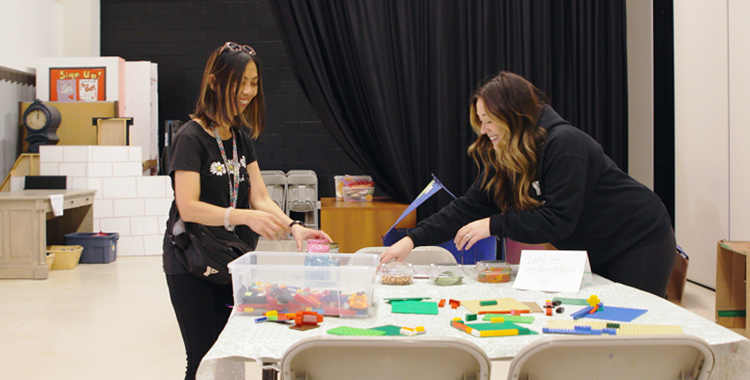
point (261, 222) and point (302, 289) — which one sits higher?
point (261, 222)

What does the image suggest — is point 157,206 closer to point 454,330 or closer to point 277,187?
point 277,187

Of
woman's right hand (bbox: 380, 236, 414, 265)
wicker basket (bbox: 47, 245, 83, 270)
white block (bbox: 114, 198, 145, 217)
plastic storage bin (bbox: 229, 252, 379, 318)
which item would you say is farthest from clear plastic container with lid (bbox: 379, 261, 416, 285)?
white block (bbox: 114, 198, 145, 217)

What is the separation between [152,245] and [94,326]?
2788 millimetres

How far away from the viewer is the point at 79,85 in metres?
6.60

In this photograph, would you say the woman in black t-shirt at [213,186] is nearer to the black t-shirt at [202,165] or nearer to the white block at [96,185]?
the black t-shirt at [202,165]

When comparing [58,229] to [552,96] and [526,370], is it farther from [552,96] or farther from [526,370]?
[526,370]

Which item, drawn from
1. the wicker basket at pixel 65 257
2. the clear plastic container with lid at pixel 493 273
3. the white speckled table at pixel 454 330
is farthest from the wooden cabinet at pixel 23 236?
the clear plastic container with lid at pixel 493 273

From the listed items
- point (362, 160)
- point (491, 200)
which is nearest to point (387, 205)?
point (362, 160)

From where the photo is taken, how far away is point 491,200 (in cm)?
222

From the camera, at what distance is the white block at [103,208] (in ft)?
20.6

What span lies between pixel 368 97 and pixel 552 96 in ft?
4.08

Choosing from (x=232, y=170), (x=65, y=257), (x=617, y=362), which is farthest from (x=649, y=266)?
(x=65, y=257)

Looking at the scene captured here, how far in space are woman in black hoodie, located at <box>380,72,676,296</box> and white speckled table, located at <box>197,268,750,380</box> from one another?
0.72ft

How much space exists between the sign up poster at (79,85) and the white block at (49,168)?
2.79 feet
